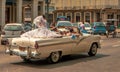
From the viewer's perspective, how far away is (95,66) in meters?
13.6

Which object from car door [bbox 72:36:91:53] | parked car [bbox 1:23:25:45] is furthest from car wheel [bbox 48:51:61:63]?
parked car [bbox 1:23:25:45]

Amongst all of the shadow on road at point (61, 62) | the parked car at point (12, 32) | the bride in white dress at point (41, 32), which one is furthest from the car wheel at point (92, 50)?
the parked car at point (12, 32)

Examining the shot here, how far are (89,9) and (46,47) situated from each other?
84.2 m

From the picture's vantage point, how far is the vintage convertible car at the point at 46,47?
44.3 ft

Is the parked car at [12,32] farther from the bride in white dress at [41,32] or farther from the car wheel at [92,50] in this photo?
the bride in white dress at [41,32]

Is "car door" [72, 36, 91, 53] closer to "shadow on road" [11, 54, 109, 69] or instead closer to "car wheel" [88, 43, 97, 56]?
"shadow on road" [11, 54, 109, 69]

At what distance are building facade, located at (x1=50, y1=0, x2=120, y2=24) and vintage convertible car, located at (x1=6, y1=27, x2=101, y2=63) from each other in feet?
257

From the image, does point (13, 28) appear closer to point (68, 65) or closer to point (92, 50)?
point (92, 50)

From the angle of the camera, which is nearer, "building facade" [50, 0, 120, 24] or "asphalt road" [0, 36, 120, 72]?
"asphalt road" [0, 36, 120, 72]

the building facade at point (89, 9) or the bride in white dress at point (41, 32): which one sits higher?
the building facade at point (89, 9)

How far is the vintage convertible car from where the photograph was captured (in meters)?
13.5

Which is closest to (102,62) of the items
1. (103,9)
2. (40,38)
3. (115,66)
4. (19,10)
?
(115,66)

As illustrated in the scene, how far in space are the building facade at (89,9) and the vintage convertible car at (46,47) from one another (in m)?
78.2

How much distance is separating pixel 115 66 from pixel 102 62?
1214 millimetres
